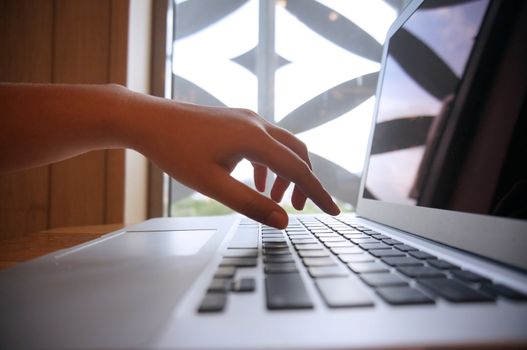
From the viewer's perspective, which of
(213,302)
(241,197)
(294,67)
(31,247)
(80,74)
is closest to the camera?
(213,302)

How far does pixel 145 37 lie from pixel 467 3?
1.21 meters

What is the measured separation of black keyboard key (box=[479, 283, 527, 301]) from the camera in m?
0.18

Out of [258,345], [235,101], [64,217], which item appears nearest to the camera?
[258,345]

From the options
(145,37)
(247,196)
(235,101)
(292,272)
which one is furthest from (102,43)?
(292,272)

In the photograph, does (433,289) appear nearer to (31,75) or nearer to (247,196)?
(247,196)

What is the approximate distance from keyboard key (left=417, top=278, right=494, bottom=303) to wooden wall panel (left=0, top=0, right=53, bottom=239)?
53.6 inches

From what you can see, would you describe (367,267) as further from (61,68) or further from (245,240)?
(61,68)

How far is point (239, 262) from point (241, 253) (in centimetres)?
5

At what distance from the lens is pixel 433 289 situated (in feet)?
0.63

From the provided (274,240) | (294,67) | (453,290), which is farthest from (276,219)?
(294,67)

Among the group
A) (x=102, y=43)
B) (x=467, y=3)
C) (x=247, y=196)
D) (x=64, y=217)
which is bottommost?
(x=64, y=217)

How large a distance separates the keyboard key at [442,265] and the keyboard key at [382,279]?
0.06 m

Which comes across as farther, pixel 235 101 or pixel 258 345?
pixel 235 101

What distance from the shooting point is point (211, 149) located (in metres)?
0.40
